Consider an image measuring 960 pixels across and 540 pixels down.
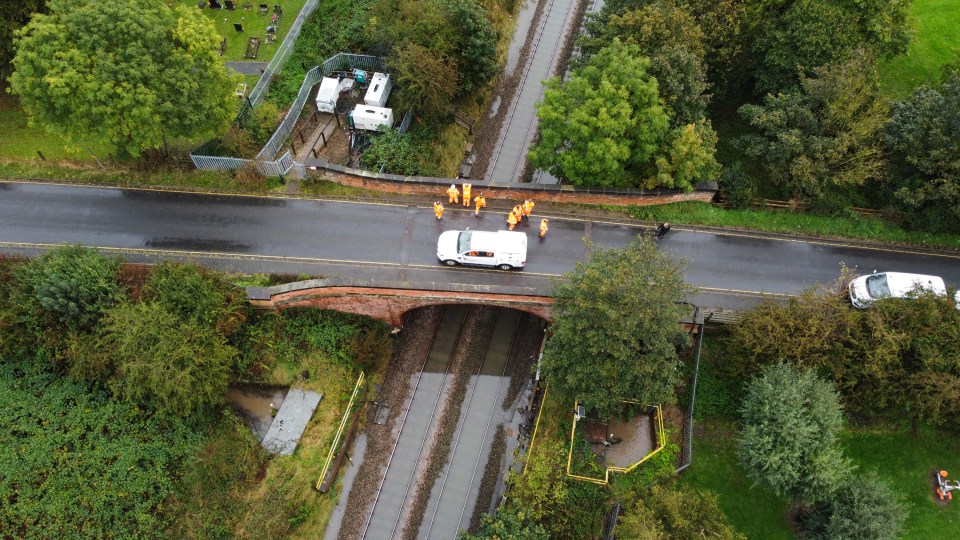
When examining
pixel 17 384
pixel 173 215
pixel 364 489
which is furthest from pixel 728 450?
pixel 17 384

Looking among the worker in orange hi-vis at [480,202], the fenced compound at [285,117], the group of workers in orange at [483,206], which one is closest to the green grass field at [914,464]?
the group of workers in orange at [483,206]

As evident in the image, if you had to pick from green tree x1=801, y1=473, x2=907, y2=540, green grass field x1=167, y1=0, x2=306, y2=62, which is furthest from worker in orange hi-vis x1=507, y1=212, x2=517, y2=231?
green grass field x1=167, y1=0, x2=306, y2=62

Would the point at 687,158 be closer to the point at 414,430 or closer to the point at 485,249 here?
the point at 485,249

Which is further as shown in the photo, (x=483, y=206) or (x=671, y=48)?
(x=483, y=206)

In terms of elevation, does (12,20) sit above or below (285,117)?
below

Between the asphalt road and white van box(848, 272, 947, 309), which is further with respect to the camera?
the asphalt road

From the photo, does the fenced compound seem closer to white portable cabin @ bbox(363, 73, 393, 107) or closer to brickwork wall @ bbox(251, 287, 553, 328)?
white portable cabin @ bbox(363, 73, 393, 107)

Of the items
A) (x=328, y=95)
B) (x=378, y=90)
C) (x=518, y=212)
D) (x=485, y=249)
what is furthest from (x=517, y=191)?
(x=328, y=95)
